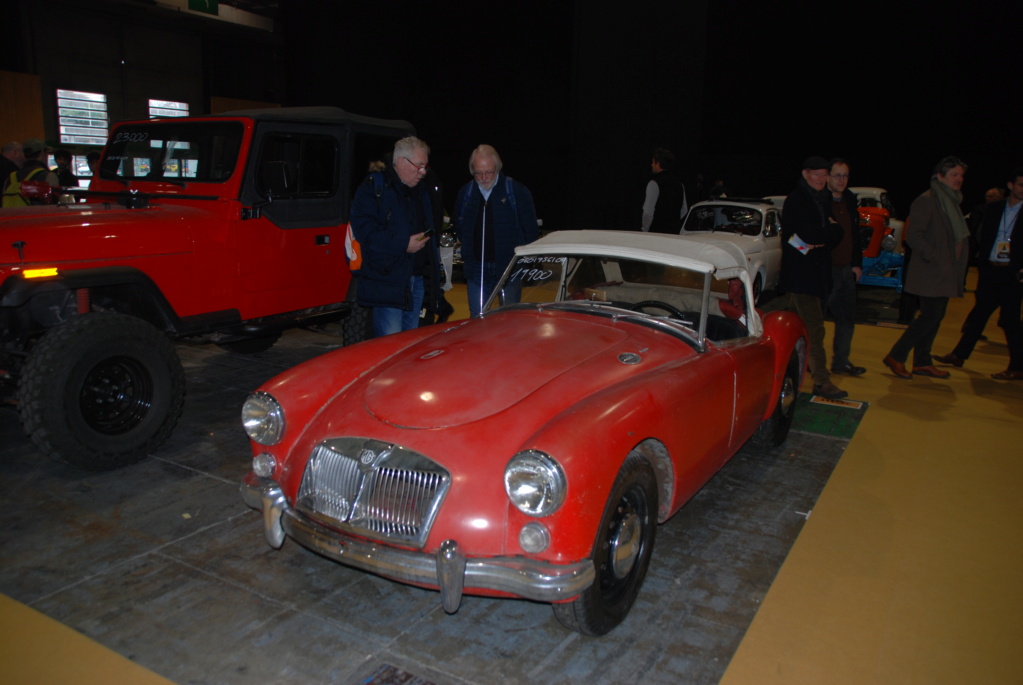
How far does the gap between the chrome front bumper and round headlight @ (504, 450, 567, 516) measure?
7.5 inches

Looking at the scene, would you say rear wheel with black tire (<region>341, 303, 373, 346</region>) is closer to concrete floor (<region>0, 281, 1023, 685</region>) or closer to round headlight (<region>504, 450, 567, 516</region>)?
concrete floor (<region>0, 281, 1023, 685</region>)

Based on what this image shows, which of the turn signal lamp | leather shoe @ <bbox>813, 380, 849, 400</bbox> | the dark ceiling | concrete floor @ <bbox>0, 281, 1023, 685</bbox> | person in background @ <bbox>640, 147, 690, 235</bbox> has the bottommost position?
concrete floor @ <bbox>0, 281, 1023, 685</bbox>

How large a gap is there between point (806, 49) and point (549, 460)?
51.4 feet

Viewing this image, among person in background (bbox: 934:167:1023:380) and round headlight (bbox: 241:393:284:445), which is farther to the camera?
person in background (bbox: 934:167:1023:380)

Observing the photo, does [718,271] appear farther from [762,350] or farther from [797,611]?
[797,611]

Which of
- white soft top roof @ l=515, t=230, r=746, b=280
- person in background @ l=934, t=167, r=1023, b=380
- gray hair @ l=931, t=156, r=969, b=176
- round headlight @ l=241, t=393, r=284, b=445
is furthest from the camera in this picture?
person in background @ l=934, t=167, r=1023, b=380

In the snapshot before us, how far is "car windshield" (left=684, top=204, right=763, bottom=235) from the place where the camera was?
31.2 ft

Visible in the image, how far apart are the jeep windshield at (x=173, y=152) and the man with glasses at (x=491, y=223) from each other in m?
1.71

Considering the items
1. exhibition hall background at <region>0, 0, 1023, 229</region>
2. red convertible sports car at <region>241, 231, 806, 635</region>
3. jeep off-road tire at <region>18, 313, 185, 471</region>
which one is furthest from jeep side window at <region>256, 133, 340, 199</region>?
exhibition hall background at <region>0, 0, 1023, 229</region>

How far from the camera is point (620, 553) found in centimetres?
275

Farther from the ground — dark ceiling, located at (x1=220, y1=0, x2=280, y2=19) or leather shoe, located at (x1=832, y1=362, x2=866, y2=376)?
dark ceiling, located at (x1=220, y1=0, x2=280, y2=19)

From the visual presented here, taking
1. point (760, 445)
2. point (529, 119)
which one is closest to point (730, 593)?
point (760, 445)

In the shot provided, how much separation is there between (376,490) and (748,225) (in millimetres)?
8039

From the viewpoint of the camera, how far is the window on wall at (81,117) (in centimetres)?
1852
